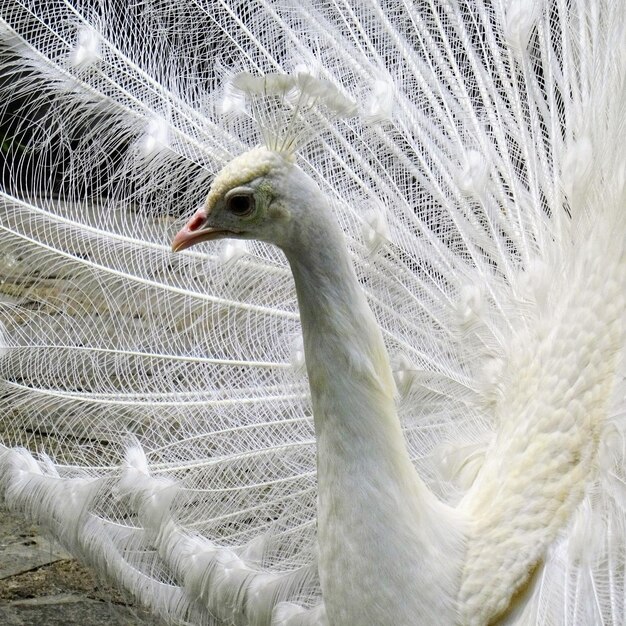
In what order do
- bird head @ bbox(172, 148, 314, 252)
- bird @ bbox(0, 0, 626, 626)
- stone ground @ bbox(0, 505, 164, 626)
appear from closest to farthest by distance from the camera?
bird head @ bbox(172, 148, 314, 252)
bird @ bbox(0, 0, 626, 626)
stone ground @ bbox(0, 505, 164, 626)

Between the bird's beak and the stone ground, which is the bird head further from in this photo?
the stone ground

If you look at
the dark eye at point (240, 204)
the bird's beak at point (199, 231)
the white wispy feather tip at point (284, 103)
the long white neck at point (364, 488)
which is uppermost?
the white wispy feather tip at point (284, 103)

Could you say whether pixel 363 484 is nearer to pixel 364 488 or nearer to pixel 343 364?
pixel 364 488

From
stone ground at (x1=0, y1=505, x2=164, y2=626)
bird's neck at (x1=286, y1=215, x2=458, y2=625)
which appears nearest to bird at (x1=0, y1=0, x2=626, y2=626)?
bird's neck at (x1=286, y1=215, x2=458, y2=625)

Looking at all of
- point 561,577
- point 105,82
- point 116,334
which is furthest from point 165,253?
point 561,577

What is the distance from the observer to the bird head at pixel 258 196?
4.96ft

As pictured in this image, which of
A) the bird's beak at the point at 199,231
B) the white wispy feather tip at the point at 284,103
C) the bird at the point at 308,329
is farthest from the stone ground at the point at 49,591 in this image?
the white wispy feather tip at the point at 284,103

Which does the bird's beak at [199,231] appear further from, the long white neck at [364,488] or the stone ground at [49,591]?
the stone ground at [49,591]

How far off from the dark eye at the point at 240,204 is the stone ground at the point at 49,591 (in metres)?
1.33

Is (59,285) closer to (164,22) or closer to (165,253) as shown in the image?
(165,253)

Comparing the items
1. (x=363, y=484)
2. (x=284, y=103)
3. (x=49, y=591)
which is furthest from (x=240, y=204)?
(x=49, y=591)

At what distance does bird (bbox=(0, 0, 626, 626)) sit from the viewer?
164cm

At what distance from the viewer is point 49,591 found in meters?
2.92

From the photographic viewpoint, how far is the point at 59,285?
2.68 meters
